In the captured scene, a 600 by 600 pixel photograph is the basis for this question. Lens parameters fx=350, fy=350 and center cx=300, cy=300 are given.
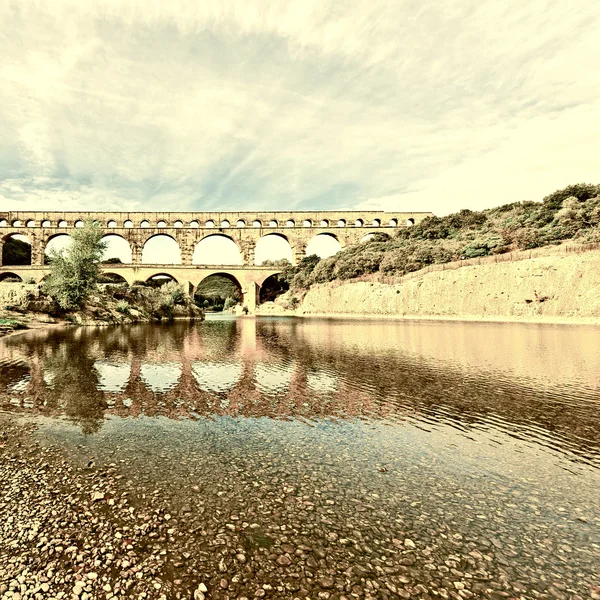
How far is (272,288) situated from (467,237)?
38.4 metres

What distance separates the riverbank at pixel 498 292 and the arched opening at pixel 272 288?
73.4 ft

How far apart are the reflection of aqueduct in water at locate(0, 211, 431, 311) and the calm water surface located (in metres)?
56.5

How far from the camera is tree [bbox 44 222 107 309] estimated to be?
103ft

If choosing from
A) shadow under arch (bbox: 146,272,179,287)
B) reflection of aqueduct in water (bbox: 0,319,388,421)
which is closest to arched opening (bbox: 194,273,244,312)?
shadow under arch (bbox: 146,272,179,287)

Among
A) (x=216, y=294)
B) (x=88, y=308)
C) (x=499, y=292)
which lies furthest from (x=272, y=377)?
(x=216, y=294)

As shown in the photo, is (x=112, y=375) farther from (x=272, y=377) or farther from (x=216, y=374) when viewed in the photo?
(x=272, y=377)

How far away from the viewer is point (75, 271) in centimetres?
3234

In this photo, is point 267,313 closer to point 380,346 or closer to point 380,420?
point 380,346

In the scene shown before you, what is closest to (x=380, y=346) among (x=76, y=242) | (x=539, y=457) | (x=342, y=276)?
(x=539, y=457)

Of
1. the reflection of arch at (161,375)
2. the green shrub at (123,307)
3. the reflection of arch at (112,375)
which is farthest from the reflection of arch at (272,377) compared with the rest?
the green shrub at (123,307)

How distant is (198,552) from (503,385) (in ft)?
29.4

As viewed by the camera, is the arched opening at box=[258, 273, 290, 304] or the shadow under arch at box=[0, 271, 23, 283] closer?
the shadow under arch at box=[0, 271, 23, 283]

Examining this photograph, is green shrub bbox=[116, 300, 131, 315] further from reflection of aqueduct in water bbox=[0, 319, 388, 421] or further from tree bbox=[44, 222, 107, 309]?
reflection of aqueduct in water bbox=[0, 319, 388, 421]

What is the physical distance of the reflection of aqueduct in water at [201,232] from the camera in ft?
215
